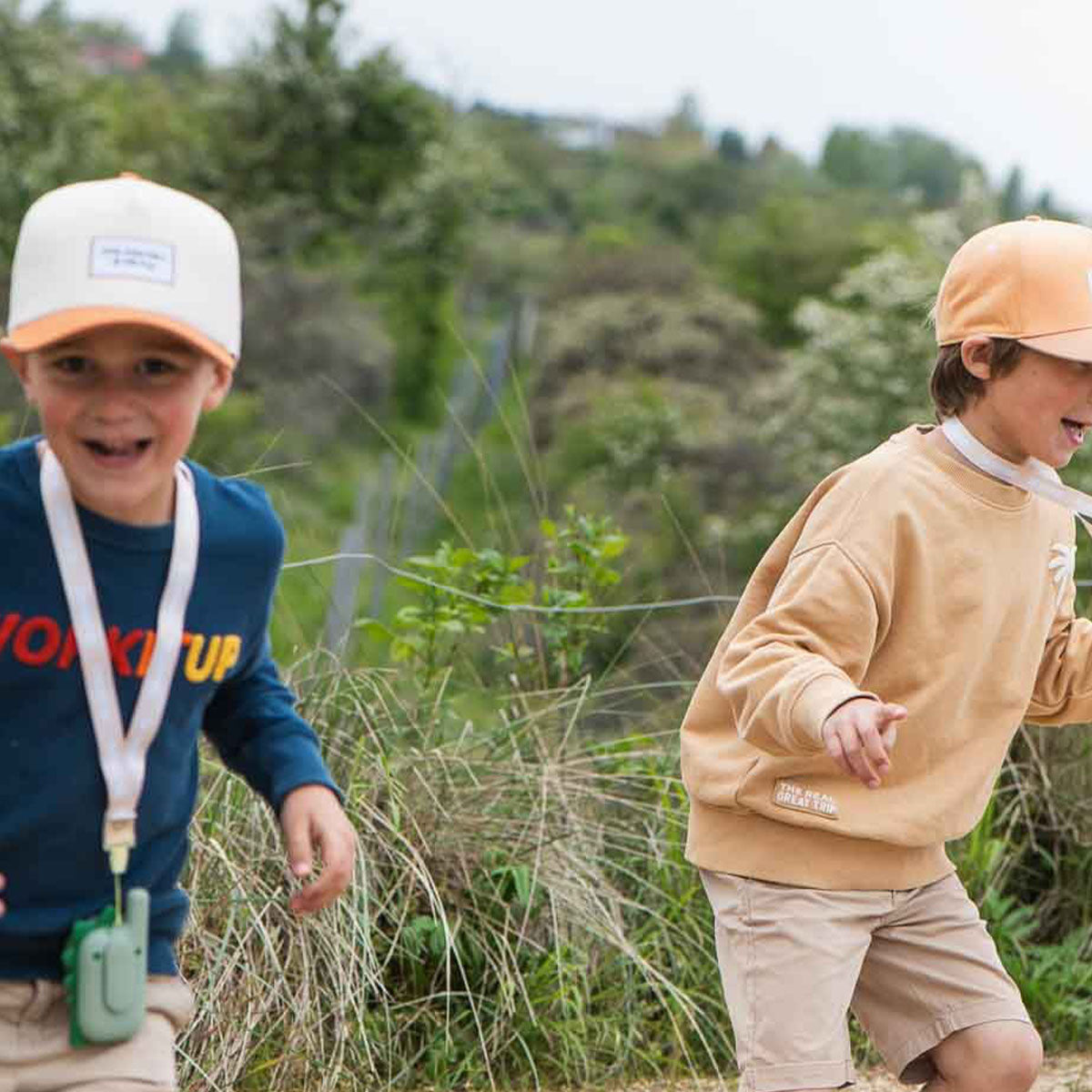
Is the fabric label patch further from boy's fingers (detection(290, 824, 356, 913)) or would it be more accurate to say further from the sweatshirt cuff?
boy's fingers (detection(290, 824, 356, 913))

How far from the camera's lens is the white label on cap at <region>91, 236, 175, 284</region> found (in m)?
2.19

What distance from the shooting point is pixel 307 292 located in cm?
3622

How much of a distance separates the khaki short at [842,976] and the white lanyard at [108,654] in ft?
3.72

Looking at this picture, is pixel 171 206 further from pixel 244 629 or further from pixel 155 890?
pixel 155 890

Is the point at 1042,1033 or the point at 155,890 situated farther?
the point at 1042,1033

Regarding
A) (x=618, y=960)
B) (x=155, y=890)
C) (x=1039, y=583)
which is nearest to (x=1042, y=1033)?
(x=618, y=960)

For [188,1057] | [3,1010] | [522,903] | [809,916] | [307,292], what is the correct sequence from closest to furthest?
[3,1010] < [809,916] < [188,1057] < [522,903] < [307,292]

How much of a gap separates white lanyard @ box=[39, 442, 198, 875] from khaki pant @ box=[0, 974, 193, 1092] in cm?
18

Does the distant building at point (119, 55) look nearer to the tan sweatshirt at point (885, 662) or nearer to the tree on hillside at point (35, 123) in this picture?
the tree on hillside at point (35, 123)

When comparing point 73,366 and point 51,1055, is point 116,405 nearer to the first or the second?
point 73,366

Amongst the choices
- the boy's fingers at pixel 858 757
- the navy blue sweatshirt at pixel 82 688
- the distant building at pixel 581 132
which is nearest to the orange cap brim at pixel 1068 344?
the boy's fingers at pixel 858 757

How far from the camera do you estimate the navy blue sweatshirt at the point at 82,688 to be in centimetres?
224

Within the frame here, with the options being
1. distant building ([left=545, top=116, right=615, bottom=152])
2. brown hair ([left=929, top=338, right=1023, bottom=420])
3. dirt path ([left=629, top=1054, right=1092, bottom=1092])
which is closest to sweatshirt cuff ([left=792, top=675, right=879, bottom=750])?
brown hair ([left=929, top=338, right=1023, bottom=420])

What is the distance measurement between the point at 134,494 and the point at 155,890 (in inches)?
19.6
